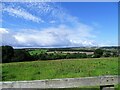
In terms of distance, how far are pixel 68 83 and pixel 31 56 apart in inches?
193

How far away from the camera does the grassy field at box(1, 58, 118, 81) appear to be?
8.56 metres

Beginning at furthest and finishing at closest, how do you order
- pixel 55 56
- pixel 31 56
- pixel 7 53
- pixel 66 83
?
1. pixel 55 56
2. pixel 31 56
3. pixel 7 53
4. pixel 66 83

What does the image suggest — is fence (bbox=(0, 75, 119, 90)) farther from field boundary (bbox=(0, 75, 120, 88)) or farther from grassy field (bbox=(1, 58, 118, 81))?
grassy field (bbox=(1, 58, 118, 81))

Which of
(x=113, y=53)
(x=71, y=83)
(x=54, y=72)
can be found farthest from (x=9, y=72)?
(x=71, y=83)

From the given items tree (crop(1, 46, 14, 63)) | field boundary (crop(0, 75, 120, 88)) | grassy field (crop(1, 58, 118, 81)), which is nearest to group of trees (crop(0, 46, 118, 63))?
tree (crop(1, 46, 14, 63))

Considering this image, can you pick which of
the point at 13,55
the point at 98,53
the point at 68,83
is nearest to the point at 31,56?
the point at 13,55

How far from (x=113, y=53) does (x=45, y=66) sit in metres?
2.77

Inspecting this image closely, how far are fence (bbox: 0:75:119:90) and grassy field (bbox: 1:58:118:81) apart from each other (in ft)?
10.8

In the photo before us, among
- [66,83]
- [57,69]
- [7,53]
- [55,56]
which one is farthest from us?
[55,56]

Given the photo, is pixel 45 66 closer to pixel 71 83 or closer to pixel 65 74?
pixel 65 74

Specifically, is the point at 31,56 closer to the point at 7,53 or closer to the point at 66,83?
the point at 7,53

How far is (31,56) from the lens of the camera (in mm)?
9266

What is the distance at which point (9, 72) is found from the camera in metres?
9.09

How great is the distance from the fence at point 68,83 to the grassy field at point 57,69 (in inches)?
129
